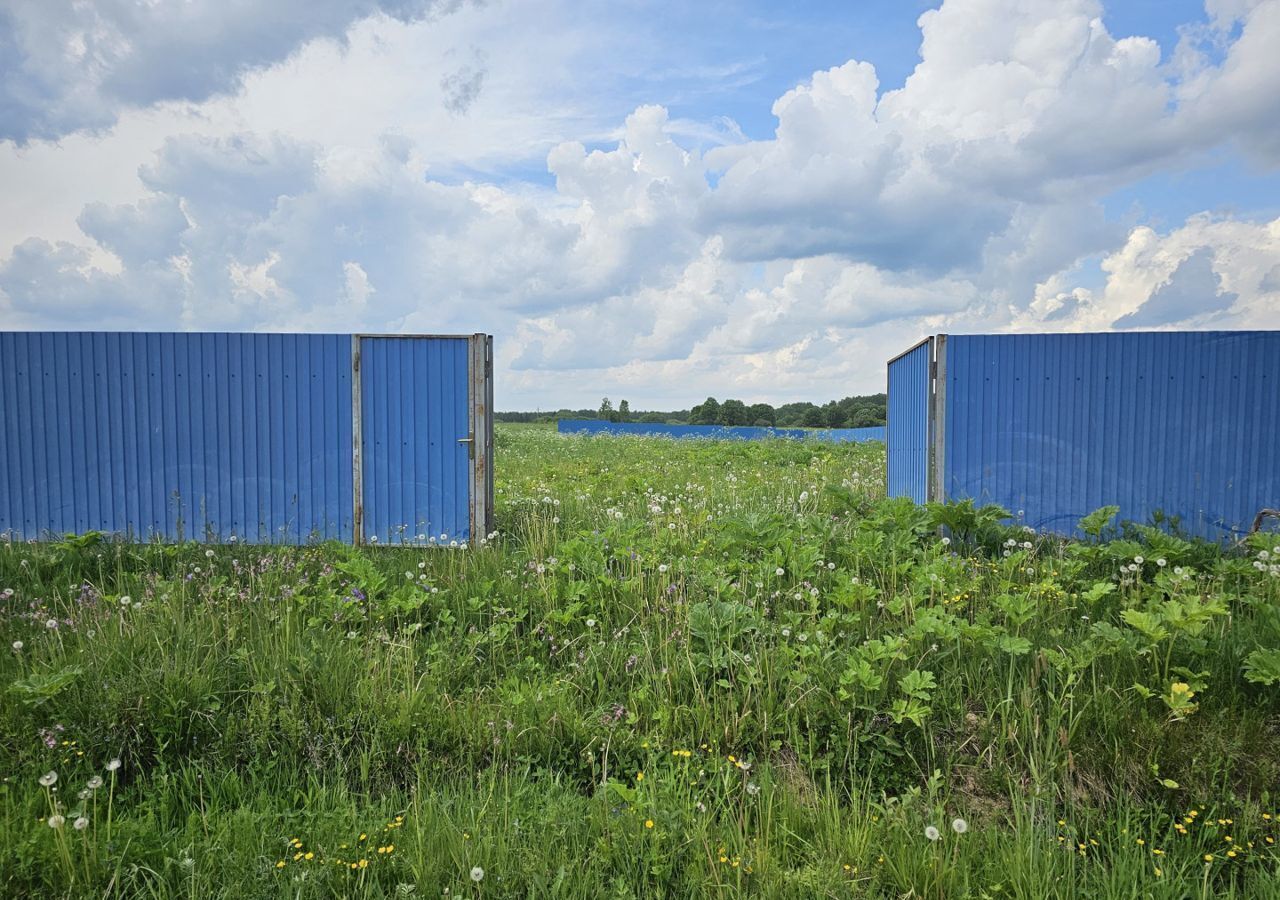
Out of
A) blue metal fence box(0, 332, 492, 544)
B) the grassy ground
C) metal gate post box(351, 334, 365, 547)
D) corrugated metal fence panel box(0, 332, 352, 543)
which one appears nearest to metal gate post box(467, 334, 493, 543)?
blue metal fence box(0, 332, 492, 544)

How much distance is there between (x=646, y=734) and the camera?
3854 mm

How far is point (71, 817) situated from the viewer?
3271 mm

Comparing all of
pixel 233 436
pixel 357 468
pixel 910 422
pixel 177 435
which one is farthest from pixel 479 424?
pixel 910 422

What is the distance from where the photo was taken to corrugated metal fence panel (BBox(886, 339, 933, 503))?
8.72 metres

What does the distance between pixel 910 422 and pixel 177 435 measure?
8.47 meters

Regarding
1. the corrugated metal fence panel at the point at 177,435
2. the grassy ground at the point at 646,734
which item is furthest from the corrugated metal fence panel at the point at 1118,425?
the corrugated metal fence panel at the point at 177,435

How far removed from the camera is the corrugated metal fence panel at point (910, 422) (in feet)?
28.6

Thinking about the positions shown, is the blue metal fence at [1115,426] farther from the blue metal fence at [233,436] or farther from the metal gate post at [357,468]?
the metal gate post at [357,468]

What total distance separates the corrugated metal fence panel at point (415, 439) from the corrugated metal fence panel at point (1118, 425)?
511 centimetres

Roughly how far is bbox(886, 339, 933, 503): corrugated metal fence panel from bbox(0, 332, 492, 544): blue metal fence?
472 cm

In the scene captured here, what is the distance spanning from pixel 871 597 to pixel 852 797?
212cm

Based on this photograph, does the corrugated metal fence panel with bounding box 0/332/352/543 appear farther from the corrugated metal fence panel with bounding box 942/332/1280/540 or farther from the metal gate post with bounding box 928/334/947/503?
the corrugated metal fence panel with bounding box 942/332/1280/540

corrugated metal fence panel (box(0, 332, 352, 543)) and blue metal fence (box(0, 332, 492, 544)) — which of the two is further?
corrugated metal fence panel (box(0, 332, 352, 543))

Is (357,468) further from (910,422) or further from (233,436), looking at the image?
(910,422)
